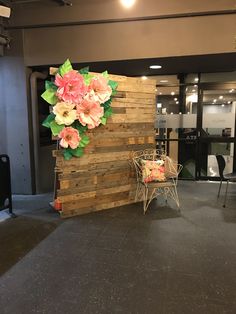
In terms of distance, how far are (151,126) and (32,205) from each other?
2421 millimetres

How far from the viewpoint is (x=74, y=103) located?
3627 mm

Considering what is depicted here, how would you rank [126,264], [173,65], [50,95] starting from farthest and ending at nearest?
[173,65]
[50,95]
[126,264]

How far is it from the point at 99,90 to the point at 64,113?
0.58 meters

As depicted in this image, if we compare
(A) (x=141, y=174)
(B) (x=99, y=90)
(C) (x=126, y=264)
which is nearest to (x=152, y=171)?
(A) (x=141, y=174)

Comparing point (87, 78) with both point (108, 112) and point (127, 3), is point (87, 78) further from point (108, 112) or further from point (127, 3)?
point (127, 3)

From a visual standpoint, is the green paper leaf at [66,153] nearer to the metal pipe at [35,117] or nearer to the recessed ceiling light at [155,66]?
the metal pipe at [35,117]

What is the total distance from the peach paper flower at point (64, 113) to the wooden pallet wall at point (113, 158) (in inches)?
18.0

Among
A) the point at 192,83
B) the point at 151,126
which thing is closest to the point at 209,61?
the point at 192,83

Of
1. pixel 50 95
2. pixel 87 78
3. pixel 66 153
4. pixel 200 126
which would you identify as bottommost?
pixel 66 153

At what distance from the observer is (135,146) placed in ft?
14.7

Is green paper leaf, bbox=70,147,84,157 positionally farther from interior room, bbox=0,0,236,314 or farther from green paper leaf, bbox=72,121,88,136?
green paper leaf, bbox=72,121,88,136

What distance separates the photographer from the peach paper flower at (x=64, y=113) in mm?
3586

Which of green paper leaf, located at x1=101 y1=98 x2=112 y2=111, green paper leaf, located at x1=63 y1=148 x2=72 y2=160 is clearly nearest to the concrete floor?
green paper leaf, located at x1=63 y1=148 x2=72 y2=160

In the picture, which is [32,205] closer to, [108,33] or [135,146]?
[135,146]
